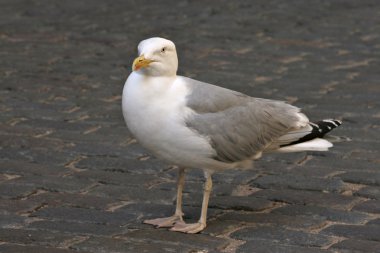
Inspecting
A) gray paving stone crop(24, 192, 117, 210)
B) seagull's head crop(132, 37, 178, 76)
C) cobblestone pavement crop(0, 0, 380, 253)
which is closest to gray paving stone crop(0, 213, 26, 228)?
cobblestone pavement crop(0, 0, 380, 253)

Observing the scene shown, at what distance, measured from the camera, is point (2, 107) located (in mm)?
8156

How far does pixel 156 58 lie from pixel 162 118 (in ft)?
1.10

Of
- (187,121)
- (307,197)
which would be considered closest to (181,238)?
(187,121)

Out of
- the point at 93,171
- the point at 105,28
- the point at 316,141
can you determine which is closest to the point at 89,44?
the point at 105,28

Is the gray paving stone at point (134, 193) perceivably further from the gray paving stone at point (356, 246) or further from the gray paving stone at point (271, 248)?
the gray paving stone at point (356, 246)

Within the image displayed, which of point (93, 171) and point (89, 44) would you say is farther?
point (89, 44)

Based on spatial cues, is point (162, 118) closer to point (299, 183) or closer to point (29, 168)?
point (299, 183)

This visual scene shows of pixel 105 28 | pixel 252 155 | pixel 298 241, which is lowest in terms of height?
pixel 298 241

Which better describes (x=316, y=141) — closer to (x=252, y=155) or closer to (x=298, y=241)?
(x=252, y=155)

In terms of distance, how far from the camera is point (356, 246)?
514cm

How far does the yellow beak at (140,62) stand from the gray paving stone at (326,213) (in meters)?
1.18

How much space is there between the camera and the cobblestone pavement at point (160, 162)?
17.7 feet

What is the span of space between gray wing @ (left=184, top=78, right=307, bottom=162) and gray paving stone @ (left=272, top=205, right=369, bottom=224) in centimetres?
40

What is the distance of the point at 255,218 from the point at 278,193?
0.51 m
